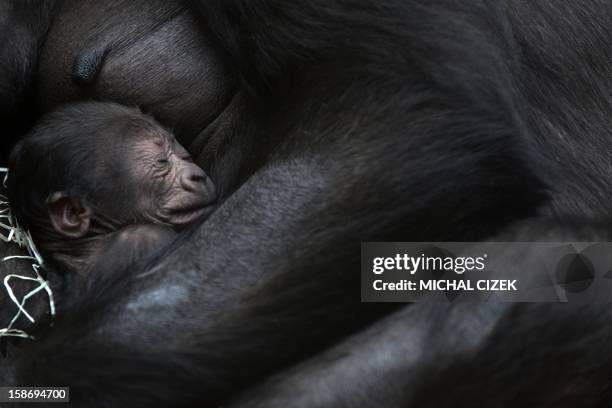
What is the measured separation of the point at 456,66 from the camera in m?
2.71

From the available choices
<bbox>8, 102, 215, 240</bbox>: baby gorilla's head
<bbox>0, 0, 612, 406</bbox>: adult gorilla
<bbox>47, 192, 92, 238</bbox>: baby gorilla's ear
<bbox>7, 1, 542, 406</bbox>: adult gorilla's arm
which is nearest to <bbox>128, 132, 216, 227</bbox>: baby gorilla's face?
<bbox>8, 102, 215, 240</bbox>: baby gorilla's head

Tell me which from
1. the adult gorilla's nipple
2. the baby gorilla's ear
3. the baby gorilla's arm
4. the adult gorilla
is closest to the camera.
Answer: the adult gorilla

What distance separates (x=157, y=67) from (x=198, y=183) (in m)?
0.34

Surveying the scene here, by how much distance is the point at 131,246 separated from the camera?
2963 millimetres

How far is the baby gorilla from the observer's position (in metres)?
3.14

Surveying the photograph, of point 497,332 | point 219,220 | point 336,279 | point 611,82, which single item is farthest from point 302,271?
point 611,82

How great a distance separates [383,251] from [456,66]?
1.52ft

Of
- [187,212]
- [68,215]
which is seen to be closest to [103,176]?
[68,215]

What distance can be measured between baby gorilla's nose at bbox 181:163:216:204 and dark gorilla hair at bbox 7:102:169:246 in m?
0.15

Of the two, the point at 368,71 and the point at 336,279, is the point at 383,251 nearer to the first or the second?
the point at 336,279

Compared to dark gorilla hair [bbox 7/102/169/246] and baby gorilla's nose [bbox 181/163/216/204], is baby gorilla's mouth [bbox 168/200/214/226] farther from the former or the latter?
dark gorilla hair [bbox 7/102/169/246]

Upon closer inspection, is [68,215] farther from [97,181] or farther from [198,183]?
[198,183]

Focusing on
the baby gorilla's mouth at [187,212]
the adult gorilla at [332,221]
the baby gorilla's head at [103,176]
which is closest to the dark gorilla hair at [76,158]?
the baby gorilla's head at [103,176]

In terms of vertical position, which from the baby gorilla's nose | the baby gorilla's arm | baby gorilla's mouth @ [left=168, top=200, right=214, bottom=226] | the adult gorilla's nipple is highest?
the adult gorilla's nipple
